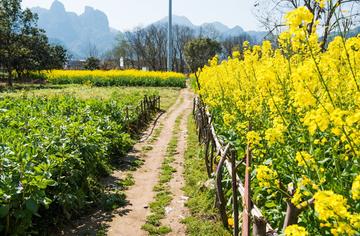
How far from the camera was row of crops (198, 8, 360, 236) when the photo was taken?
2.20m

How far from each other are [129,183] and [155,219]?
1931 mm

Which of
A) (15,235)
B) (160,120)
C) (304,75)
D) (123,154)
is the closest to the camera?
(304,75)

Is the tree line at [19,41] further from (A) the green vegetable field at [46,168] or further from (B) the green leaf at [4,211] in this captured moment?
(B) the green leaf at [4,211]

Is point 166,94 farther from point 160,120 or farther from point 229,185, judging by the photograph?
point 229,185

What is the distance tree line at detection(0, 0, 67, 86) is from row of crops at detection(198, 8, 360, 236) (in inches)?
1109

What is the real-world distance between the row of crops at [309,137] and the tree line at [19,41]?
92.4 ft

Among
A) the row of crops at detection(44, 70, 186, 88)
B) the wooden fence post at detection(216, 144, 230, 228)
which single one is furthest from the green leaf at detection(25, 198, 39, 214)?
the row of crops at detection(44, 70, 186, 88)

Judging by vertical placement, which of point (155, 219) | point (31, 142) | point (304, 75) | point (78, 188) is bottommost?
point (155, 219)

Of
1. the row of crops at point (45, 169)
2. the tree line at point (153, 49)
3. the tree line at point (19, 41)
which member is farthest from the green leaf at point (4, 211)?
the tree line at point (153, 49)

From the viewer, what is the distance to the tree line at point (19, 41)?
30719mm

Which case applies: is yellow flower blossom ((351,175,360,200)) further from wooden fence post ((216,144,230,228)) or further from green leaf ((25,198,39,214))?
green leaf ((25,198,39,214))

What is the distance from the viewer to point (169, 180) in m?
8.27

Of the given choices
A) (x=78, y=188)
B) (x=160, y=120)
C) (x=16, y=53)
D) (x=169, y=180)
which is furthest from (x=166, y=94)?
(x=78, y=188)

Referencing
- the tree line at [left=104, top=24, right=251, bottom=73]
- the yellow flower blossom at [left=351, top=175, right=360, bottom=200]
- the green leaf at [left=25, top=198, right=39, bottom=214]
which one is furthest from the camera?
the tree line at [left=104, top=24, right=251, bottom=73]
